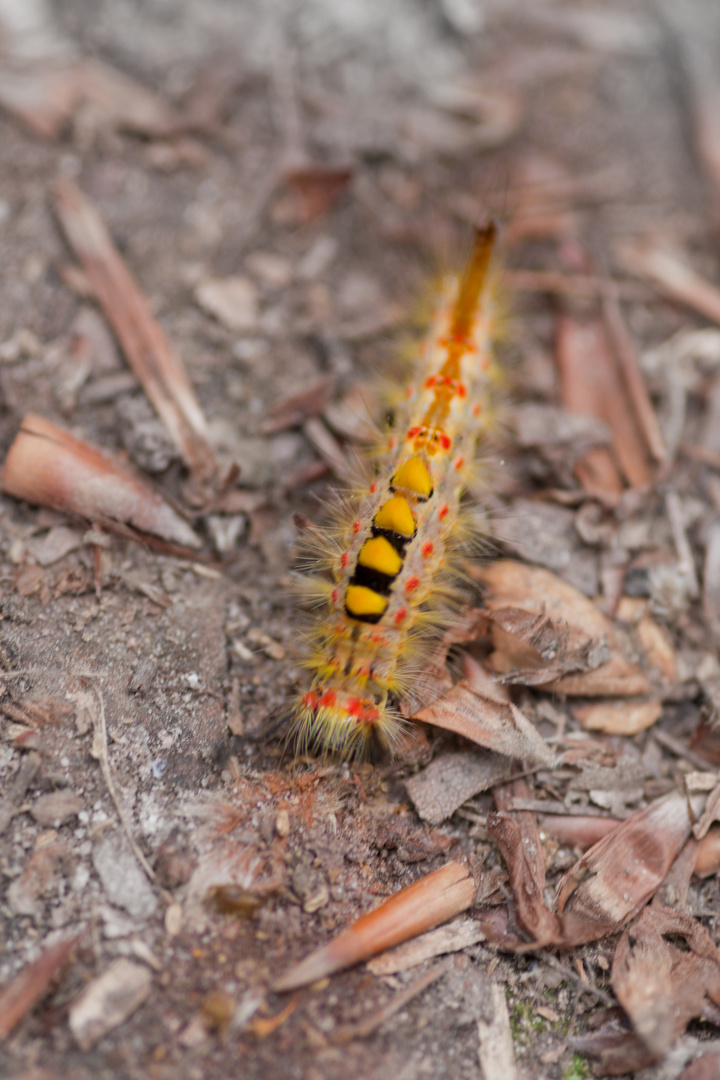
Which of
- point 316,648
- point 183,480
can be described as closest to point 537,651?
point 316,648

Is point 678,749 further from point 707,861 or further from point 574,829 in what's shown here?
point 574,829

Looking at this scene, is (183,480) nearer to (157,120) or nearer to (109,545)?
(109,545)

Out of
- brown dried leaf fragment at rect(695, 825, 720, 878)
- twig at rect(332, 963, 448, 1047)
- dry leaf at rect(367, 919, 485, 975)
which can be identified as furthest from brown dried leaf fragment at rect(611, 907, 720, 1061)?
twig at rect(332, 963, 448, 1047)

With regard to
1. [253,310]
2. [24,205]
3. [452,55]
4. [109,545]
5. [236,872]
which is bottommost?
[236,872]

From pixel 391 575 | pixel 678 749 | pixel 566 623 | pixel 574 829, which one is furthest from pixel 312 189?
pixel 574 829

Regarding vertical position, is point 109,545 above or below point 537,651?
above

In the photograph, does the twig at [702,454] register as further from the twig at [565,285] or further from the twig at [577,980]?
Answer: the twig at [577,980]
